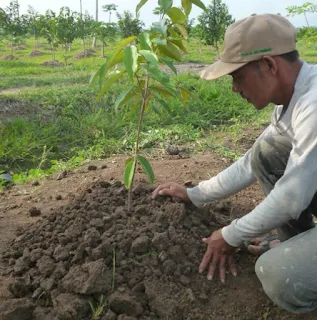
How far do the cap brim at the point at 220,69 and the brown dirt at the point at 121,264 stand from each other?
2.53ft

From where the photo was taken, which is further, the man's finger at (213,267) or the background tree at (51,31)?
the background tree at (51,31)

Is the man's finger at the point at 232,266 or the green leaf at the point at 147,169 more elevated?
the green leaf at the point at 147,169

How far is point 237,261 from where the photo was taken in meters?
2.06

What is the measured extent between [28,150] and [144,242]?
302 centimetres

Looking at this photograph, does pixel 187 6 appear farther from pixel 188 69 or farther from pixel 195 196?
pixel 188 69

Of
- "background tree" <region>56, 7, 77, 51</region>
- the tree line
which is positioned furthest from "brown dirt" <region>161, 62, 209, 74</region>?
"background tree" <region>56, 7, 77, 51</region>

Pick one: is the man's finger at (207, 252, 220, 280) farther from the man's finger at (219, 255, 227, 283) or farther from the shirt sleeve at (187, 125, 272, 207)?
the shirt sleeve at (187, 125, 272, 207)

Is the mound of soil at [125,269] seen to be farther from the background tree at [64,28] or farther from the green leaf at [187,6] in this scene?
the background tree at [64,28]

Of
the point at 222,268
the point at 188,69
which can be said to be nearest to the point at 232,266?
the point at 222,268

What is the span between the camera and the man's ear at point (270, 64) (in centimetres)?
157

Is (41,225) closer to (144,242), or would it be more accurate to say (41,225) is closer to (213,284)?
(144,242)

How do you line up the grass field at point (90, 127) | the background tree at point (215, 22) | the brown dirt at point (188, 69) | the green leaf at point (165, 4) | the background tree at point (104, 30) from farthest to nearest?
the background tree at point (104, 30) < the background tree at point (215, 22) < the brown dirt at point (188, 69) < the grass field at point (90, 127) < the green leaf at point (165, 4)

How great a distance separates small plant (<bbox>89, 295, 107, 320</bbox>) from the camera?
5.57 ft

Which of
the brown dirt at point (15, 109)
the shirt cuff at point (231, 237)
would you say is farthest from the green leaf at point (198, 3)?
the brown dirt at point (15, 109)
